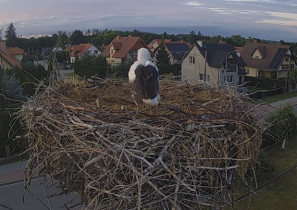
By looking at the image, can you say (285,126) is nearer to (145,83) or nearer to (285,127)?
(285,127)

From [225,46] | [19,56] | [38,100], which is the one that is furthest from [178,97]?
[19,56]

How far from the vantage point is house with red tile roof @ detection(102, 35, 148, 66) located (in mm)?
49125

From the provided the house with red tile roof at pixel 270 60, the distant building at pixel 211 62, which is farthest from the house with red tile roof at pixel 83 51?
the house with red tile roof at pixel 270 60

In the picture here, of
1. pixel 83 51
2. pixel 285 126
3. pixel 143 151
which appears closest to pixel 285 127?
pixel 285 126

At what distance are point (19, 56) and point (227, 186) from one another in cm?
4730

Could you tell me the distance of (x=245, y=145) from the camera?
4.54 metres

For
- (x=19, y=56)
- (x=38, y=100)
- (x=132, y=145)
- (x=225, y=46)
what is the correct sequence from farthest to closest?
(x=19, y=56) < (x=225, y=46) < (x=38, y=100) < (x=132, y=145)

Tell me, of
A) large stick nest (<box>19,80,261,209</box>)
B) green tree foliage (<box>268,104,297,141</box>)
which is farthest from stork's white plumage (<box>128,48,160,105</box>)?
green tree foliage (<box>268,104,297,141</box>)

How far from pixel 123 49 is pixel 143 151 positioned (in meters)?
47.7

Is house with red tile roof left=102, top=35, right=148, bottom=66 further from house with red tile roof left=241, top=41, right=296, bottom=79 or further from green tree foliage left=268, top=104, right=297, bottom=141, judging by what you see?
green tree foliage left=268, top=104, right=297, bottom=141

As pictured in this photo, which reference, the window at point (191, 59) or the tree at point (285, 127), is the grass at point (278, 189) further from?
the window at point (191, 59)

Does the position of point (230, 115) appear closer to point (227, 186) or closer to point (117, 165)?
point (227, 186)

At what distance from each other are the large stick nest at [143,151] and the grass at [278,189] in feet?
18.8

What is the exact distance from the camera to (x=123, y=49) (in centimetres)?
5066
